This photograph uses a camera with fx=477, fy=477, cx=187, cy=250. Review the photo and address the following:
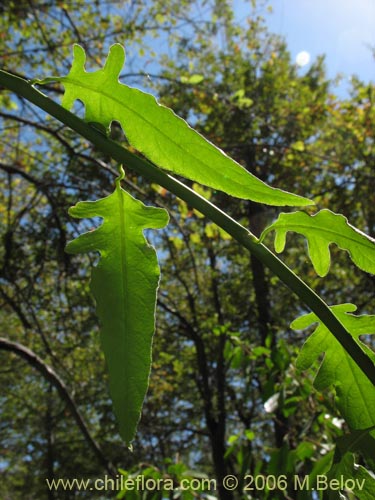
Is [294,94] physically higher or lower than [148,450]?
higher

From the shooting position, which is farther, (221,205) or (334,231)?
(221,205)

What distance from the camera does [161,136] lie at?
1.76 ft

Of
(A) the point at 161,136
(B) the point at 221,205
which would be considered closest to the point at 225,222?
(A) the point at 161,136

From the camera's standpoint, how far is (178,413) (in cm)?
809

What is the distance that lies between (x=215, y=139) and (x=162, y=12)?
155 centimetres

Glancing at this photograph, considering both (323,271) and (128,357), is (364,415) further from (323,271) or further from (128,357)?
(128,357)

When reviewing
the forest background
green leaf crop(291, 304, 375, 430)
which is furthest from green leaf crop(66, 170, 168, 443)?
the forest background

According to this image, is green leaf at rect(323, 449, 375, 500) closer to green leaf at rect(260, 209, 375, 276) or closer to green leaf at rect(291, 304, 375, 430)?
green leaf at rect(291, 304, 375, 430)

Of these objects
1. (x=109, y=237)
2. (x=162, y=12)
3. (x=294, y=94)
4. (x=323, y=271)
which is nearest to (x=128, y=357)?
(x=109, y=237)

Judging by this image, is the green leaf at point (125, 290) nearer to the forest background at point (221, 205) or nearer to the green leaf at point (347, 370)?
the green leaf at point (347, 370)

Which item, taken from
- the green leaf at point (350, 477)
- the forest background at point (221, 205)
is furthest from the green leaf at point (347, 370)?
the forest background at point (221, 205)

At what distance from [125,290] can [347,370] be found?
317mm

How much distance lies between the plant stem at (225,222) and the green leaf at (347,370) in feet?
0.34

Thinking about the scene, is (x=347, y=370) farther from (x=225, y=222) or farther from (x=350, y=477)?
(x=225, y=222)
